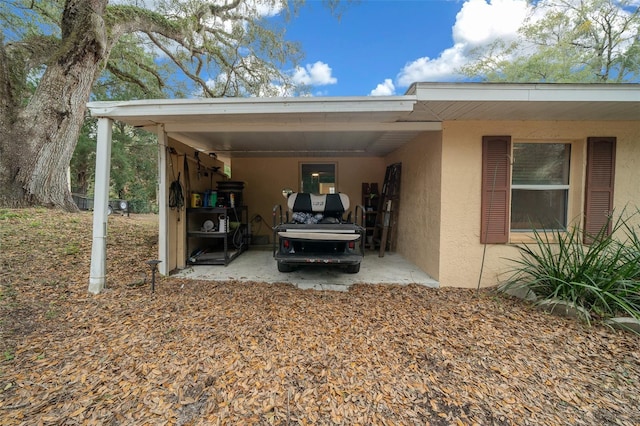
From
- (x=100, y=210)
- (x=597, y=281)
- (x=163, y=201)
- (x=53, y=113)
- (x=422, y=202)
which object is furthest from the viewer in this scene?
(x=53, y=113)

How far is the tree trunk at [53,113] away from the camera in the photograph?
604cm

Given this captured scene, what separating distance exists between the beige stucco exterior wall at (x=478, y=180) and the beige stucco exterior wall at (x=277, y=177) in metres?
3.28

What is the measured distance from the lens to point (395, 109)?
301cm

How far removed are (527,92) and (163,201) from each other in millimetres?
4944

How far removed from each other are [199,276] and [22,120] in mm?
6394

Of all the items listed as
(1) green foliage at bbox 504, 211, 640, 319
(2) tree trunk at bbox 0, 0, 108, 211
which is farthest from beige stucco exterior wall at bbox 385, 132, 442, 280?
(2) tree trunk at bbox 0, 0, 108, 211

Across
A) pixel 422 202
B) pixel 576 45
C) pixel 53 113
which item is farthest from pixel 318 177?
pixel 576 45

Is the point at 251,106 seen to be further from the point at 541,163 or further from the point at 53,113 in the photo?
the point at 53,113

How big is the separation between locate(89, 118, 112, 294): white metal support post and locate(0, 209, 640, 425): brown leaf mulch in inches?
8.3

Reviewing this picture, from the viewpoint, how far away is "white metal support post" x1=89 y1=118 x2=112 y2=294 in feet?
10.7

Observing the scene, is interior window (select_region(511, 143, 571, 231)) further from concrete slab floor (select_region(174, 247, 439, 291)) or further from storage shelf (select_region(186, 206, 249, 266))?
storage shelf (select_region(186, 206, 249, 266))

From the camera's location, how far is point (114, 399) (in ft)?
5.49

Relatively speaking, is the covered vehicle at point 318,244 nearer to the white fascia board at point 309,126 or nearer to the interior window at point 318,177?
the white fascia board at point 309,126

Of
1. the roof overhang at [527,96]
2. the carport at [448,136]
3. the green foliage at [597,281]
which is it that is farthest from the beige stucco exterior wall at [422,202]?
the green foliage at [597,281]
